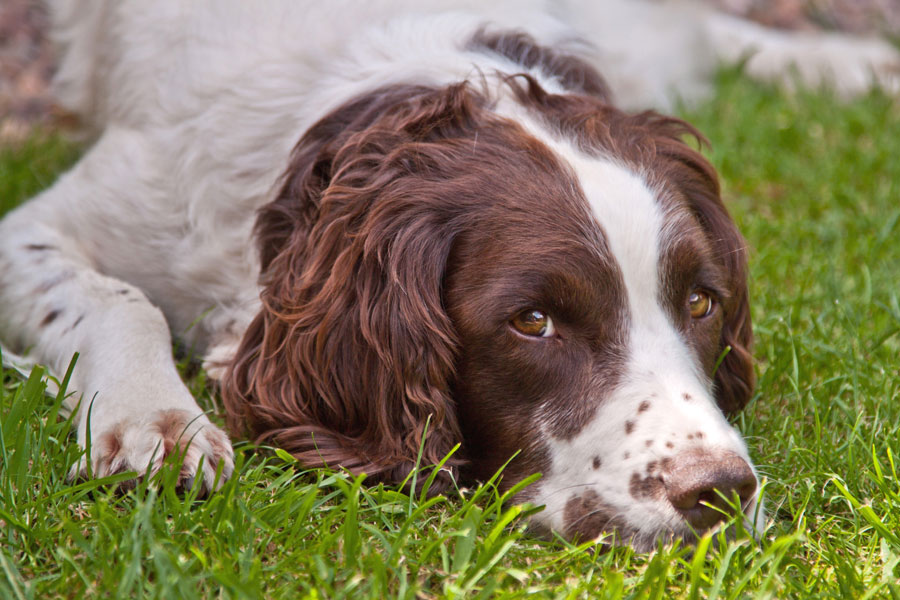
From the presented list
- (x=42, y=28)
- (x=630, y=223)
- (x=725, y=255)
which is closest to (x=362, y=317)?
(x=630, y=223)

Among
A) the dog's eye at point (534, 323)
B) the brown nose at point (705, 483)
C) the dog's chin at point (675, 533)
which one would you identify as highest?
the dog's eye at point (534, 323)

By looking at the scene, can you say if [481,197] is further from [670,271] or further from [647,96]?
[647,96]

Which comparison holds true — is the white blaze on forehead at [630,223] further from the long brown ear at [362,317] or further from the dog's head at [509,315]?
the long brown ear at [362,317]

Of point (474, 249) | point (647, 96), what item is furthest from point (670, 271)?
point (647, 96)

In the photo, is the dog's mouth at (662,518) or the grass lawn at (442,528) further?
the dog's mouth at (662,518)

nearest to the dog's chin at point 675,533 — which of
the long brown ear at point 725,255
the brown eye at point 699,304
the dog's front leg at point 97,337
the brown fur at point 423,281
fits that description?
the brown fur at point 423,281

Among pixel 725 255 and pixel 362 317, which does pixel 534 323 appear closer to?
pixel 362 317

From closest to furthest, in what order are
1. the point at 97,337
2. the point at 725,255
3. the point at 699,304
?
the point at 699,304 → the point at 97,337 → the point at 725,255

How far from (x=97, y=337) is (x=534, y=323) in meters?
1.25

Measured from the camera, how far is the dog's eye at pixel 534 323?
2.60 metres

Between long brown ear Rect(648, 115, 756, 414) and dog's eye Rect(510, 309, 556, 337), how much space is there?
0.69 metres

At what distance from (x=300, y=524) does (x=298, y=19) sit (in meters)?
2.06

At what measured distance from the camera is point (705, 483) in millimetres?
2256

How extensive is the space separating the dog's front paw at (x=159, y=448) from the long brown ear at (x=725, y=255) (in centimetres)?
143
